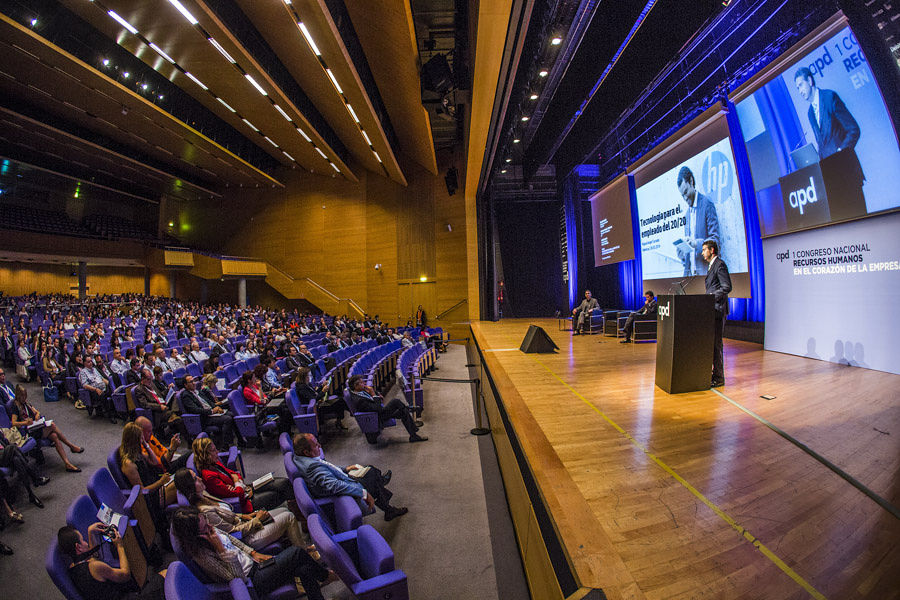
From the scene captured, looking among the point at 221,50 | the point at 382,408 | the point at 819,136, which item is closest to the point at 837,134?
the point at 819,136

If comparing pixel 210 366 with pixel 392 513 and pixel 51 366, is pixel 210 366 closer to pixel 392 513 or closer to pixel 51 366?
pixel 51 366

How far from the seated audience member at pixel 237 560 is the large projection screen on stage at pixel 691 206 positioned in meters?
5.68

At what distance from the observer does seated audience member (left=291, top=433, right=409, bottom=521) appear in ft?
8.80

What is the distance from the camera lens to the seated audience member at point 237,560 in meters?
1.90

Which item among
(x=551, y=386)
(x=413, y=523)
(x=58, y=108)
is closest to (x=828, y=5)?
(x=551, y=386)

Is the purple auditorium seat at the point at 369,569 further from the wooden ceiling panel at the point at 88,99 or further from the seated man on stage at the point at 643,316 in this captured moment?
the wooden ceiling panel at the point at 88,99

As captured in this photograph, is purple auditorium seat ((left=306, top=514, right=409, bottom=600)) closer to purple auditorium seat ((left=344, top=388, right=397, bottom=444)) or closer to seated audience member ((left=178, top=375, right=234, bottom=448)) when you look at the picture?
purple auditorium seat ((left=344, top=388, right=397, bottom=444))

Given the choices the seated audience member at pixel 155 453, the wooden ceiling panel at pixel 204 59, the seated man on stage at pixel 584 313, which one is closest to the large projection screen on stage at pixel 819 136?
the seated man on stage at pixel 584 313

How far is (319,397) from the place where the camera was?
16.5 feet

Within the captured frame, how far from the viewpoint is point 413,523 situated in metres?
2.90

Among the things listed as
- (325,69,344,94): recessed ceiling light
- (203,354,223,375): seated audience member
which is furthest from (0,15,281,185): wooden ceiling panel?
(203,354,223,375): seated audience member

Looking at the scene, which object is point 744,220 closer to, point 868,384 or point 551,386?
point 868,384

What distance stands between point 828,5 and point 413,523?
6.50 m

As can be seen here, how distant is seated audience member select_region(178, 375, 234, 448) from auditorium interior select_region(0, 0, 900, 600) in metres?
0.04
